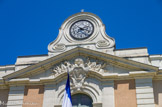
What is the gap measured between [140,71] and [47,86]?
512cm

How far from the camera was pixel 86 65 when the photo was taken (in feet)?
61.2

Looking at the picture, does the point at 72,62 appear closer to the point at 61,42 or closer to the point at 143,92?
the point at 61,42

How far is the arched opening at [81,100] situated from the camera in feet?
58.2

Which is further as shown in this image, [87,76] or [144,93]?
[87,76]

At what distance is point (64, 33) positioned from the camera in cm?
2058

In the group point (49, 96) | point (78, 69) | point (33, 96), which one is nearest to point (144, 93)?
point (78, 69)

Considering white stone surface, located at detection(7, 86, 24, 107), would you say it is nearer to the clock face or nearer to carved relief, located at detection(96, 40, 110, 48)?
the clock face

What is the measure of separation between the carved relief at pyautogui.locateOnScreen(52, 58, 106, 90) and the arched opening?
0.49m

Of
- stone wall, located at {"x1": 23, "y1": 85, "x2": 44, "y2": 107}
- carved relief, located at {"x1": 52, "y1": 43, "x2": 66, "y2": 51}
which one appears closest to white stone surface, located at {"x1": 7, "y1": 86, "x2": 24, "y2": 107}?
stone wall, located at {"x1": 23, "y1": 85, "x2": 44, "y2": 107}

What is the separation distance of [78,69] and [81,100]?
1.72 metres

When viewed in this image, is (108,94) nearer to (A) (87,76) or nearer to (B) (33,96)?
(A) (87,76)

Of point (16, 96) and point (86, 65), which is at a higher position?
point (86, 65)

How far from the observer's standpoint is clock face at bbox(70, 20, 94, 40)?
2025cm

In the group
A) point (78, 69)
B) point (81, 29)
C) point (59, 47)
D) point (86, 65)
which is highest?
point (81, 29)
